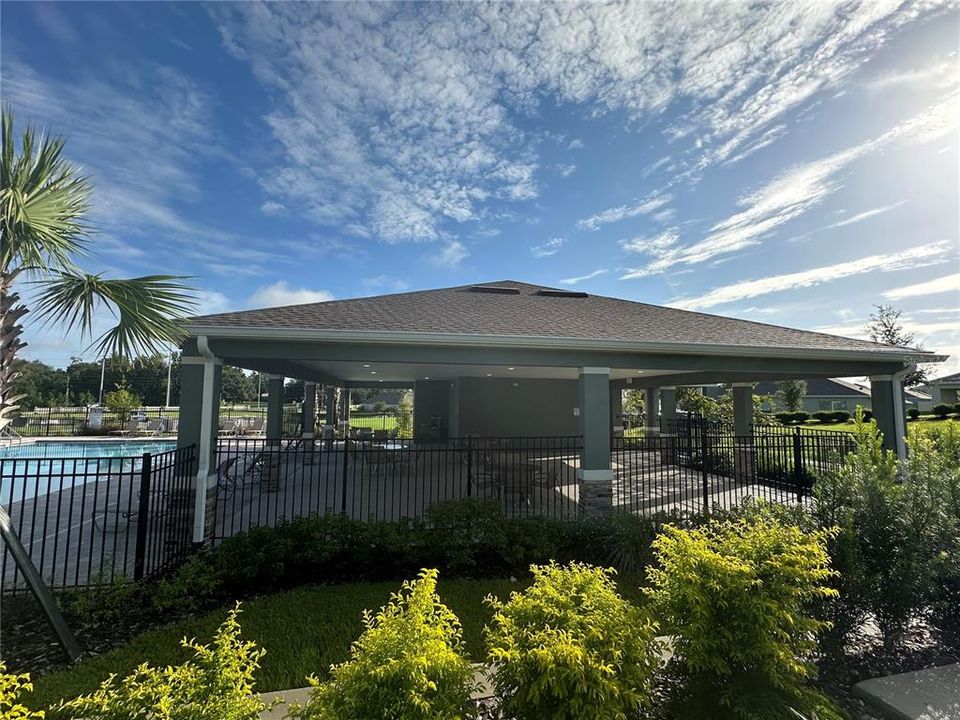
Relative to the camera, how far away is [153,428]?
29.8 m

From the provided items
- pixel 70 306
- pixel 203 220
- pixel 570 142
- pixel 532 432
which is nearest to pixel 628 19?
pixel 570 142

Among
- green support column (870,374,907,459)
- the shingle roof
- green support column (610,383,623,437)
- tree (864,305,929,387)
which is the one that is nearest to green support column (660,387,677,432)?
green support column (610,383,623,437)

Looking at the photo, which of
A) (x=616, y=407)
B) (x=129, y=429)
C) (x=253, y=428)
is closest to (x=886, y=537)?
(x=616, y=407)

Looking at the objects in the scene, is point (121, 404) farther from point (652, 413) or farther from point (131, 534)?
point (652, 413)

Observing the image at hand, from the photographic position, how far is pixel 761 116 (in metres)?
8.52

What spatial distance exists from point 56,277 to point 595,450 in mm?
7832

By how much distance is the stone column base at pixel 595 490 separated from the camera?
7.99 metres

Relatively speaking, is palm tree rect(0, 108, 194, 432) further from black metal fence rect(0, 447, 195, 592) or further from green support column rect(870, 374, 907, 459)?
green support column rect(870, 374, 907, 459)

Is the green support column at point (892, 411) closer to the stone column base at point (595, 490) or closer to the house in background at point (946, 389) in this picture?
the stone column base at point (595, 490)

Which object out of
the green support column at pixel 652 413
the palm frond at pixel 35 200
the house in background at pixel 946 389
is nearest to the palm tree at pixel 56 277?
the palm frond at pixel 35 200

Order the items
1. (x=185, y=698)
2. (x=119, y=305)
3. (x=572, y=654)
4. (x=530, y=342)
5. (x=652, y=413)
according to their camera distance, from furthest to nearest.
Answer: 1. (x=652, y=413)
2. (x=530, y=342)
3. (x=119, y=305)
4. (x=572, y=654)
5. (x=185, y=698)

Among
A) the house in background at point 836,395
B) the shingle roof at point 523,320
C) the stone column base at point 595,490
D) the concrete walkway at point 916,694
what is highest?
the shingle roof at point 523,320

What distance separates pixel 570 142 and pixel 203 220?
10572mm

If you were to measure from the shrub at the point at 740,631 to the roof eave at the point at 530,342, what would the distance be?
204 inches
